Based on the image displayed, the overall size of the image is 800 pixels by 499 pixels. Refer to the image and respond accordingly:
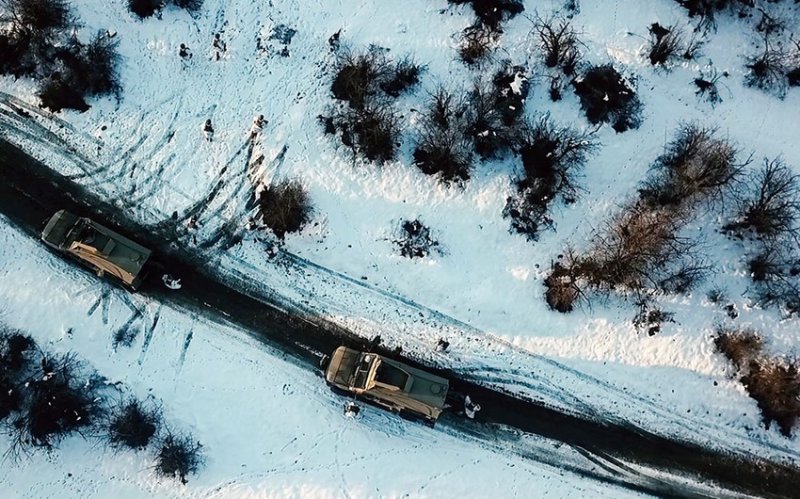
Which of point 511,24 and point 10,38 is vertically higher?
point 511,24

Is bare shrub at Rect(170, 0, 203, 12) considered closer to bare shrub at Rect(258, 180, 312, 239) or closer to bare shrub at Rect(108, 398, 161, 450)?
bare shrub at Rect(258, 180, 312, 239)

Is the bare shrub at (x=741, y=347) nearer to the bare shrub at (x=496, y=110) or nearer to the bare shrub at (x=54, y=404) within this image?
the bare shrub at (x=496, y=110)

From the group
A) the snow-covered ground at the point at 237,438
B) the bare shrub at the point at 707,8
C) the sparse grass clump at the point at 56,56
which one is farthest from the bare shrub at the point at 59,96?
the bare shrub at the point at 707,8

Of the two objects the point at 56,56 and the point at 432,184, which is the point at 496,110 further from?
the point at 56,56

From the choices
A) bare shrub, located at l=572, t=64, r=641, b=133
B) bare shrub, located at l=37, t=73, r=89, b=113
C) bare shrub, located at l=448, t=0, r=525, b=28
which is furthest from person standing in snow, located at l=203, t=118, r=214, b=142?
bare shrub, located at l=572, t=64, r=641, b=133

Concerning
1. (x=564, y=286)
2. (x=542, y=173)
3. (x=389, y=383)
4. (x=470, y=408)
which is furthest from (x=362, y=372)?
(x=542, y=173)

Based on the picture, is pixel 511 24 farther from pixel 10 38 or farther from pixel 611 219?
pixel 10 38

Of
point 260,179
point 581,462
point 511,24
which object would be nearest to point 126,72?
point 260,179
